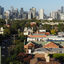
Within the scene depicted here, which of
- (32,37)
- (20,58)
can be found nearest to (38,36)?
(32,37)

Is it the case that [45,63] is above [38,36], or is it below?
above

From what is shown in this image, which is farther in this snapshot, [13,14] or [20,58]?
[13,14]

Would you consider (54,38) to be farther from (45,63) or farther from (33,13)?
(33,13)

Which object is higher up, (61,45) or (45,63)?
(45,63)

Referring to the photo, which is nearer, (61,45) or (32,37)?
(61,45)

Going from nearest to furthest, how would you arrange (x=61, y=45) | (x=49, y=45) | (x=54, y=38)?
(x=49, y=45), (x=61, y=45), (x=54, y=38)

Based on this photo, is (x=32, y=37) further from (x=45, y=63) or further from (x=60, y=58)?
(x=45, y=63)

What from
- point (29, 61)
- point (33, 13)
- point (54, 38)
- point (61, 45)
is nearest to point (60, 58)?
point (29, 61)

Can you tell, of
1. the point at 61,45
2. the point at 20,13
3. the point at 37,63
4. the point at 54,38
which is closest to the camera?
the point at 37,63

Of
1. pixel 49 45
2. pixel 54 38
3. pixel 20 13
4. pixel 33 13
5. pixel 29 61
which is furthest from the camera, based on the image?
pixel 20 13
